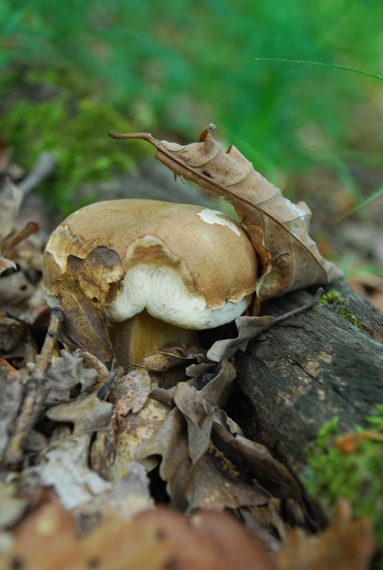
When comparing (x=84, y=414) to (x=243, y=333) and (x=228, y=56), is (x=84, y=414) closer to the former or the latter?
(x=243, y=333)

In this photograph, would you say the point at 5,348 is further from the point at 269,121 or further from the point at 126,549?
the point at 269,121

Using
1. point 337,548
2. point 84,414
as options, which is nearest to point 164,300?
point 84,414

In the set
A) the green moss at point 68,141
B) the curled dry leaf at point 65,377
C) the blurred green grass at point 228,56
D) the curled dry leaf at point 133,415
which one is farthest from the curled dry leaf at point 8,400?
the blurred green grass at point 228,56

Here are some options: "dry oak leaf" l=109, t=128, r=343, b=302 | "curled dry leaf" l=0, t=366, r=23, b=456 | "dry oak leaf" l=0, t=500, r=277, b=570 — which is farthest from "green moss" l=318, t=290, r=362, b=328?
"curled dry leaf" l=0, t=366, r=23, b=456

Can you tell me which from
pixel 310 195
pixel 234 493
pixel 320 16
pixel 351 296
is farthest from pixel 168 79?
pixel 234 493

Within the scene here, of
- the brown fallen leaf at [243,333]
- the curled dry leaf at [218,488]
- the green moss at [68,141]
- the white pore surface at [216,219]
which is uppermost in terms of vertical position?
the white pore surface at [216,219]

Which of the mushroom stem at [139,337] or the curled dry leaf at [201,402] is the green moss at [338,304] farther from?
the mushroom stem at [139,337]
